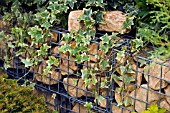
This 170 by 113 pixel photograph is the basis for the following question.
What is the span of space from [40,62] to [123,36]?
736 mm

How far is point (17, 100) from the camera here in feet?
8.44

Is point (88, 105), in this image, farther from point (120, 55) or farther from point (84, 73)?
point (120, 55)

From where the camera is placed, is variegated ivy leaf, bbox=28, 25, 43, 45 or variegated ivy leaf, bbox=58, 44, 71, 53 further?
variegated ivy leaf, bbox=28, 25, 43, 45

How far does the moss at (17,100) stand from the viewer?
2506mm

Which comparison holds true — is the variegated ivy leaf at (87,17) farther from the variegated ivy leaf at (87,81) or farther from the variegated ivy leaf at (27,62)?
the variegated ivy leaf at (27,62)

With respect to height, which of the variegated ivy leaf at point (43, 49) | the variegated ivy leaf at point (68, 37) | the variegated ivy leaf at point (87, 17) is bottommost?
the variegated ivy leaf at point (43, 49)

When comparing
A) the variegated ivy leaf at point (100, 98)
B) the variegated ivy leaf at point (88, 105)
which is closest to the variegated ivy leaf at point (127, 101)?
the variegated ivy leaf at point (100, 98)

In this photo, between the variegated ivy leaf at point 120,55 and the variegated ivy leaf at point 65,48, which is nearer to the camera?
the variegated ivy leaf at point 120,55

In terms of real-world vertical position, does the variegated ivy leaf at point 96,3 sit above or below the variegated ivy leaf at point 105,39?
above

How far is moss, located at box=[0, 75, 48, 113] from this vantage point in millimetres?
2506

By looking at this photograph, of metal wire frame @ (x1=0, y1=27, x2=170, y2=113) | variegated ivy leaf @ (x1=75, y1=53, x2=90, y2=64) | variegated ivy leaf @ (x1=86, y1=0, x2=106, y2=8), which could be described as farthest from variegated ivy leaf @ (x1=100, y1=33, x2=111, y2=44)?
variegated ivy leaf @ (x1=86, y1=0, x2=106, y2=8)

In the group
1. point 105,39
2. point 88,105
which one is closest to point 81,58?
point 105,39

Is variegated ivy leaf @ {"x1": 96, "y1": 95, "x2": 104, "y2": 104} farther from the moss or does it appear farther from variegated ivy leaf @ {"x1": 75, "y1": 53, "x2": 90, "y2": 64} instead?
the moss

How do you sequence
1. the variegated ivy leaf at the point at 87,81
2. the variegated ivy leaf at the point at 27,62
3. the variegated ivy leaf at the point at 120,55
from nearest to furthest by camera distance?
the variegated ivy leaf at the point at 120,55, the variegated ivy leaf at the point at 87,81, the variegated ivy leaf at the point at 27,62
